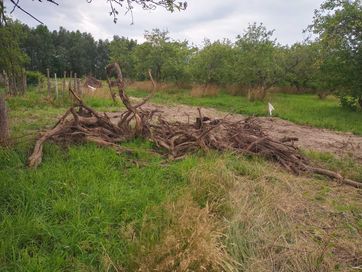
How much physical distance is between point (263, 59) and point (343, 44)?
539 centimetres

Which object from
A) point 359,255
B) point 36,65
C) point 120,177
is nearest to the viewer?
point 359,255

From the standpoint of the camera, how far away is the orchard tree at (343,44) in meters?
11.3

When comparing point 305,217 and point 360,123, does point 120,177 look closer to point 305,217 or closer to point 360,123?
point 305,217

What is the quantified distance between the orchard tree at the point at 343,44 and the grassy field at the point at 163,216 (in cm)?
885

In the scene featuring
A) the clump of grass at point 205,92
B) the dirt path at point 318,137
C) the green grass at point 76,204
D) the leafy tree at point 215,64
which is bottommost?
the dirt path at point 318,137

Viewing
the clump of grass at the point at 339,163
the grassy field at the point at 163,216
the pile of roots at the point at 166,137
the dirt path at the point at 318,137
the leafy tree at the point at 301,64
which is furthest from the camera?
the leafy tree at the point at 301,64

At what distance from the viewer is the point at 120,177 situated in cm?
393

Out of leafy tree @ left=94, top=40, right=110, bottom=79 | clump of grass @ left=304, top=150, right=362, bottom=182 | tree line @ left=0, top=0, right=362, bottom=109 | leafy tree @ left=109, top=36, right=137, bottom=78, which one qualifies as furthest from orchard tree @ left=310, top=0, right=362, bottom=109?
leafy tree @ left=94, top=40, right=110, bottom=79

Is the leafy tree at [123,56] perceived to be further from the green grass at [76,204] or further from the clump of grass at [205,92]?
the green grass at [76,204]

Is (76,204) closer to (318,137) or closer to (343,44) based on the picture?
(318,137)

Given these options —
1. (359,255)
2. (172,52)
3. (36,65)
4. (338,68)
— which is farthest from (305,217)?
(36,65)

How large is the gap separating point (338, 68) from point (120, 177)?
38.2 ft

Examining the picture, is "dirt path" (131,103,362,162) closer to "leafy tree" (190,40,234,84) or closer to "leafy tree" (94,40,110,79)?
"leafy tree" (190,40,234,84)

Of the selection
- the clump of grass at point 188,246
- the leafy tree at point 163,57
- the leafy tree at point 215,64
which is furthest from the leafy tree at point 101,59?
the clump of grass at point 188,246
